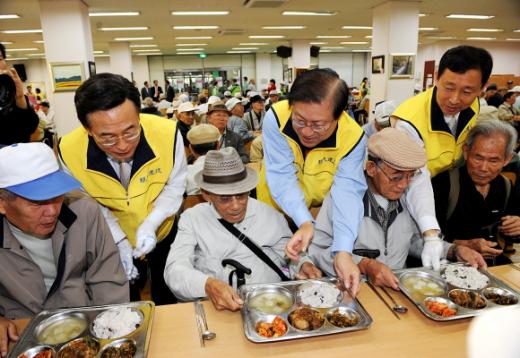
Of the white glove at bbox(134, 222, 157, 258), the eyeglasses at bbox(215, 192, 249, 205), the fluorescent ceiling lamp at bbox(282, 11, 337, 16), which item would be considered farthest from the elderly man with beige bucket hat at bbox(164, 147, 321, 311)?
the fluorescent ceiling lamp at bbox(282, 11, 337, 16)

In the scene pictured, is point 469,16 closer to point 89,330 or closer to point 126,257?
point 126,257

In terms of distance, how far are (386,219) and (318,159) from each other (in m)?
0.48

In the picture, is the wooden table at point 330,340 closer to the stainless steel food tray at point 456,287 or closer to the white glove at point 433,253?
the stainless steel food tray at point 456,287

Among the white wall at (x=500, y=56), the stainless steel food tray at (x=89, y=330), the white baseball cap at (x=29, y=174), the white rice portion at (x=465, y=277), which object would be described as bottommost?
the white rice portion at (x=465, y=277)

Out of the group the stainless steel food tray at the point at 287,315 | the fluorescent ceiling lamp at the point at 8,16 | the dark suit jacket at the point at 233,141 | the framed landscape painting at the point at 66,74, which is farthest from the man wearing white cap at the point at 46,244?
the fluorescent ceiling lamp at the point at 8,16

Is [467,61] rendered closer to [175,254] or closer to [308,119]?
[308,119]

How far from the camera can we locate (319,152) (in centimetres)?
193

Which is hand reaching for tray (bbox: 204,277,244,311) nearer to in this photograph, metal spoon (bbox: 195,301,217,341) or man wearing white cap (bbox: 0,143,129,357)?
metal spoon (bbox: 195,301,217,341)

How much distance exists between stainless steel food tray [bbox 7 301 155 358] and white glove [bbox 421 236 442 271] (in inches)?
50.1

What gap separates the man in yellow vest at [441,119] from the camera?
1.83m

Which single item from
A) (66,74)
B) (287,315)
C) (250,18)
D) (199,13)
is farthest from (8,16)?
(287,315)

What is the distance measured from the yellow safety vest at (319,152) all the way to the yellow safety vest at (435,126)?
0.42m

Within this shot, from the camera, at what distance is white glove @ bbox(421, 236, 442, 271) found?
5.59 ft

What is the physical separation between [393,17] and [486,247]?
6.32 metres
